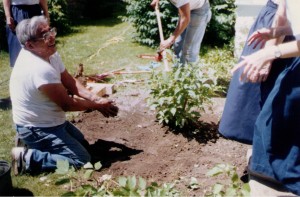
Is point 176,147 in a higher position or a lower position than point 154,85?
lower

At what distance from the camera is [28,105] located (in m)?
3.59

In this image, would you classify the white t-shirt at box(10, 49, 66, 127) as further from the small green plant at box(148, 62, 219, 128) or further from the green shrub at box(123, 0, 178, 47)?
the green shrub at box(123, 0, 178, 47)

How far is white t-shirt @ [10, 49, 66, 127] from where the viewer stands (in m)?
3.43

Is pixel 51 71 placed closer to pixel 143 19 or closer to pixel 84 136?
pixel 84 136

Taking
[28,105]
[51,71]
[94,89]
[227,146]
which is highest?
[51,71]

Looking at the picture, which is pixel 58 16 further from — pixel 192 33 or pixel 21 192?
pixel 21 192

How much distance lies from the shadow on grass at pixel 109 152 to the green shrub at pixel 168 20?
4193 millimetres

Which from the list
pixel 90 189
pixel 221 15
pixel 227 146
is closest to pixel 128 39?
pixel 221 15

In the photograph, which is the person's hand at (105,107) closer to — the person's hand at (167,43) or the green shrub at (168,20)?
the person's hand at (167,43)

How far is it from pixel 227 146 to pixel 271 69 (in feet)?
5.03

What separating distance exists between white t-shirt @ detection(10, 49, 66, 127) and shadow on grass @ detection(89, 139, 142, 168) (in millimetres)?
568

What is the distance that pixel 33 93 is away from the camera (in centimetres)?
352

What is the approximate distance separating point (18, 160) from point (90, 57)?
423cm

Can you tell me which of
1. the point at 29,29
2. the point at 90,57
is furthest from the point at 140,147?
the point at 90,57
